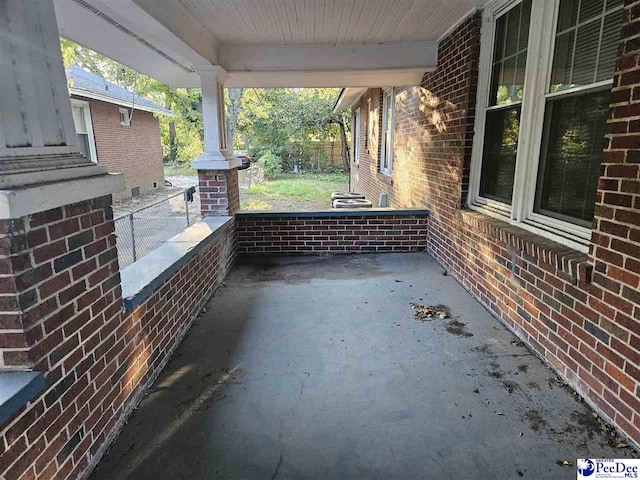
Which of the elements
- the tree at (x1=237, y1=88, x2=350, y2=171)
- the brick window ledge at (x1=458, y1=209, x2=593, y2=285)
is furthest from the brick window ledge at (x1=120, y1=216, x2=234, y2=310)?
the tree at (x1=237, y1=88, x2=350, y2=171)

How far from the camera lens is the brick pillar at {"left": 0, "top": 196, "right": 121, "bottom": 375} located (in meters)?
1.38

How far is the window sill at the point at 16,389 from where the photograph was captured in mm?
1265

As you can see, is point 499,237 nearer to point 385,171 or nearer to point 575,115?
point 575,115

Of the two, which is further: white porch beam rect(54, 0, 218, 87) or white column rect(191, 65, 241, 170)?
white column rect(191, 65, 241, 170)

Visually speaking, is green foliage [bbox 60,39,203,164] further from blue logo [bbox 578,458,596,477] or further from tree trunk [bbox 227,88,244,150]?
blue logo [bbox 578,458,596,477]

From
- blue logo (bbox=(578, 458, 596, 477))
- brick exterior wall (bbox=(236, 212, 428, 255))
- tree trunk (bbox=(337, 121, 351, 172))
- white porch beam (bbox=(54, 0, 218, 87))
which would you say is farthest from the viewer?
tree trunk (bbox=(337, 121, 351, 172))

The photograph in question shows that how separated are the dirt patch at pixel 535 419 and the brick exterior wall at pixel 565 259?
0.33m

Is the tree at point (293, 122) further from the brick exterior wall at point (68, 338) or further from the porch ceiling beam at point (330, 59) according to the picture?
the brick exterior wall at point (68, 338)

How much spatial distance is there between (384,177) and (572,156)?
546 centimetres

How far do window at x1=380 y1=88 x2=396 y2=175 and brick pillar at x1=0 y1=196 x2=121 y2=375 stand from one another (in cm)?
630

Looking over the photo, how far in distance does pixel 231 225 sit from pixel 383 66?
2.67 meters

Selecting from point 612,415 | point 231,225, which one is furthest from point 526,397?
point 231,225

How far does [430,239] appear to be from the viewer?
5211mm

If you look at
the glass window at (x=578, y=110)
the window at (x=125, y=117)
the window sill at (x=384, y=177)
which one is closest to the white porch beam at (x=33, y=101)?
the glass window at (x=578, y=110)
